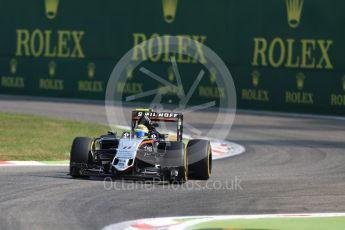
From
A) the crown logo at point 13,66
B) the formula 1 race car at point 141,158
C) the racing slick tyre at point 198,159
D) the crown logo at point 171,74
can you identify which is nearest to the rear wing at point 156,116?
the formula 1 race car at point 141,158

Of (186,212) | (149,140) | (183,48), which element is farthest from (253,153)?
(183,48)

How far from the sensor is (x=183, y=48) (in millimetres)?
33719

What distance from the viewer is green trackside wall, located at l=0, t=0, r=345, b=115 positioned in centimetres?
3128

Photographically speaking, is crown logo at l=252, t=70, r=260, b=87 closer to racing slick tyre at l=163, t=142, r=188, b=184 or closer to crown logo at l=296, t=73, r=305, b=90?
crown logo at l=296, t=73, r=305, b=90

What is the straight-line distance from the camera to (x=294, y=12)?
31641 millimetres

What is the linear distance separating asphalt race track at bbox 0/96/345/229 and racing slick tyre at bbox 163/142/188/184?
28cm

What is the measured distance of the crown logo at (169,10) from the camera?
3406 cm

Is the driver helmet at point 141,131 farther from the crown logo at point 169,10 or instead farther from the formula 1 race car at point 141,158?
the crown logo at point 169,10

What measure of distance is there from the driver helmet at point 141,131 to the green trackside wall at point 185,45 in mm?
16612

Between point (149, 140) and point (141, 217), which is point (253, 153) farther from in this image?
point (141, 217)

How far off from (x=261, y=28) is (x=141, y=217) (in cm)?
2179

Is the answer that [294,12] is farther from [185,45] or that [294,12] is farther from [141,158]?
[141,158]

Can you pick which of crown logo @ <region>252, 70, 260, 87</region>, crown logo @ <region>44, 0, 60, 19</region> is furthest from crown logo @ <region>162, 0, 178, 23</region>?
crown logo @ <region>44, 0, 60, 19</region>

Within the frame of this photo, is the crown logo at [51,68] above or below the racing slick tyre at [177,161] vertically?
above
